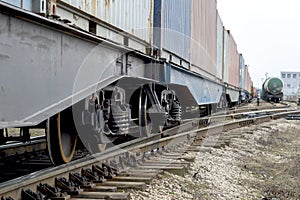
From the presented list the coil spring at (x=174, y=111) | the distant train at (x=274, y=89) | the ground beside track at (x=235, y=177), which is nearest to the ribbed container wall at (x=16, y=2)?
the ground beside track at (x=235, y=177)

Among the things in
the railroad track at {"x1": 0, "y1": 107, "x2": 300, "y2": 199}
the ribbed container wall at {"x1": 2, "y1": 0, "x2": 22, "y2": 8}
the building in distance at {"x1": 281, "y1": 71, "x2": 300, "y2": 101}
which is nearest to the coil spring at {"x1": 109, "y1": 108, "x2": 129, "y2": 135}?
the railroad track at {"x1": 0, "y1": 107, "x2": 300, "y2": 199}

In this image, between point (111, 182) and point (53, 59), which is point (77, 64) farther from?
point (111, 182)

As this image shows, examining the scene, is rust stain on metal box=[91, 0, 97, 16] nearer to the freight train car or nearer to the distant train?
the freight train car

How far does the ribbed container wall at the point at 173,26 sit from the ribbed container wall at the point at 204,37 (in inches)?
37.4

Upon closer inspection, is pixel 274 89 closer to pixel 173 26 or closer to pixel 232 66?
pixel 232 66

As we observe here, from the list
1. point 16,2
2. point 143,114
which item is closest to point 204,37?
point 143,114

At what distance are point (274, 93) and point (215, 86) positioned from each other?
3173 cm

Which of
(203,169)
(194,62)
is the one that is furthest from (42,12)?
(194,62)

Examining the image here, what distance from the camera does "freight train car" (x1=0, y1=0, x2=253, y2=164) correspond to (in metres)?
3.13

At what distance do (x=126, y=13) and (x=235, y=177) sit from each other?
2.71 metres

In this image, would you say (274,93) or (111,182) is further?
(274,93)

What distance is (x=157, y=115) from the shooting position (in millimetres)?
7836

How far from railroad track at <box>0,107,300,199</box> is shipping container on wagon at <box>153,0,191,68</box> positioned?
1.78m

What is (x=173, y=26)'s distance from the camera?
921 cm
